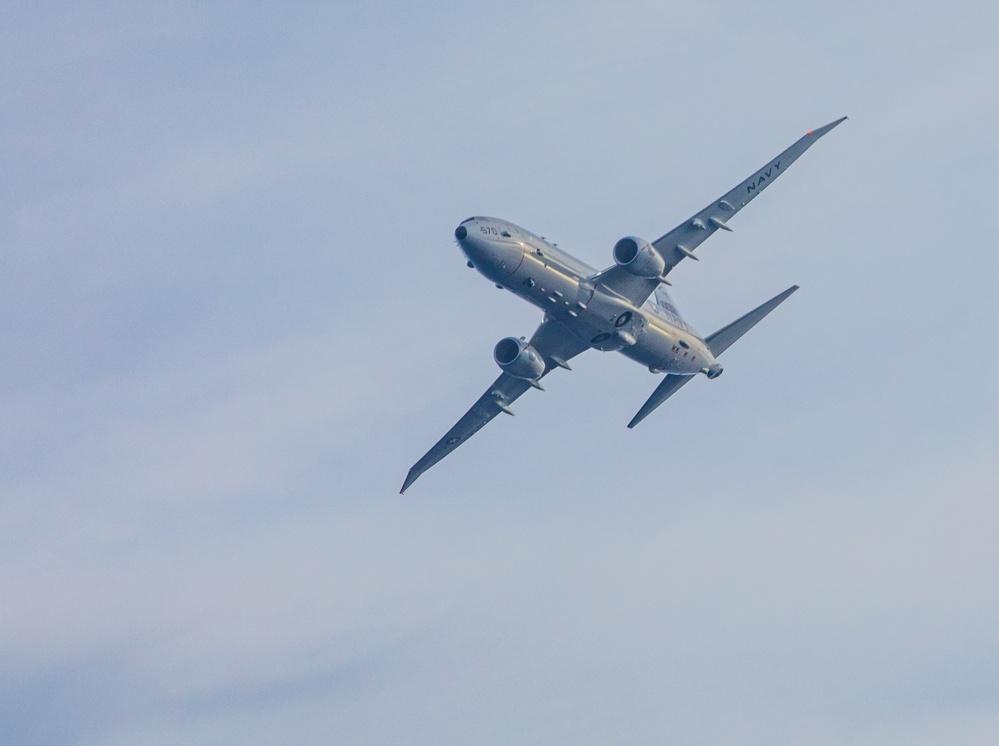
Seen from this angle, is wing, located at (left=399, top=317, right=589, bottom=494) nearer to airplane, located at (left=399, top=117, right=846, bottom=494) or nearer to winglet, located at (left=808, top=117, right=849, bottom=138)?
airplane, located at (left=399, top=117, right=846, bottom=494)

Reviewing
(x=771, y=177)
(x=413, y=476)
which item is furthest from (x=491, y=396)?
(x=771, y=177)

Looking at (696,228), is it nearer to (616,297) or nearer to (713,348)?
(616,297)

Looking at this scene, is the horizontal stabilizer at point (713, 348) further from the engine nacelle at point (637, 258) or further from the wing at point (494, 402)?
the engine nacelle at point (637, 258)

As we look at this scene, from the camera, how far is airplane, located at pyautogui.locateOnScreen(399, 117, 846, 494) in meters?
103

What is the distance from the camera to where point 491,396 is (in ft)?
388

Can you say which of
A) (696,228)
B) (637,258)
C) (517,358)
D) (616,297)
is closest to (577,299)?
(616,297)

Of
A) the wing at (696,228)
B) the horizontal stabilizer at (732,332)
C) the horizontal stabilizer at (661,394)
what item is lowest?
the horizontal stabilizer at (661,394)

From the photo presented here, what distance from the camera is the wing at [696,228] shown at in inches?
4200

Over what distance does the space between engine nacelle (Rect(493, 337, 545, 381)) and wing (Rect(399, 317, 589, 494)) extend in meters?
2.89

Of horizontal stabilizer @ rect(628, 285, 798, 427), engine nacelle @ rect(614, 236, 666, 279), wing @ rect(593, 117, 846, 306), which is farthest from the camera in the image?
horizontal stabilizer @ rect(628, 285, 798, 427)

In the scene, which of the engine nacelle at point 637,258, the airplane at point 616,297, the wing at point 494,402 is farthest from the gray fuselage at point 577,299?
the wing at point 494,402

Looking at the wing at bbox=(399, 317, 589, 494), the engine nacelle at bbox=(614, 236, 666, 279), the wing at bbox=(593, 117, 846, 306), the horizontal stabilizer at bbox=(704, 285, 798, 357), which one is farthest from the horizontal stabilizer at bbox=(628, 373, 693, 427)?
the engine nacelle at bbox=(614, 236, 666, 279)

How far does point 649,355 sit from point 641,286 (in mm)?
6314

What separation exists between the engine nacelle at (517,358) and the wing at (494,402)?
289 centimetres
